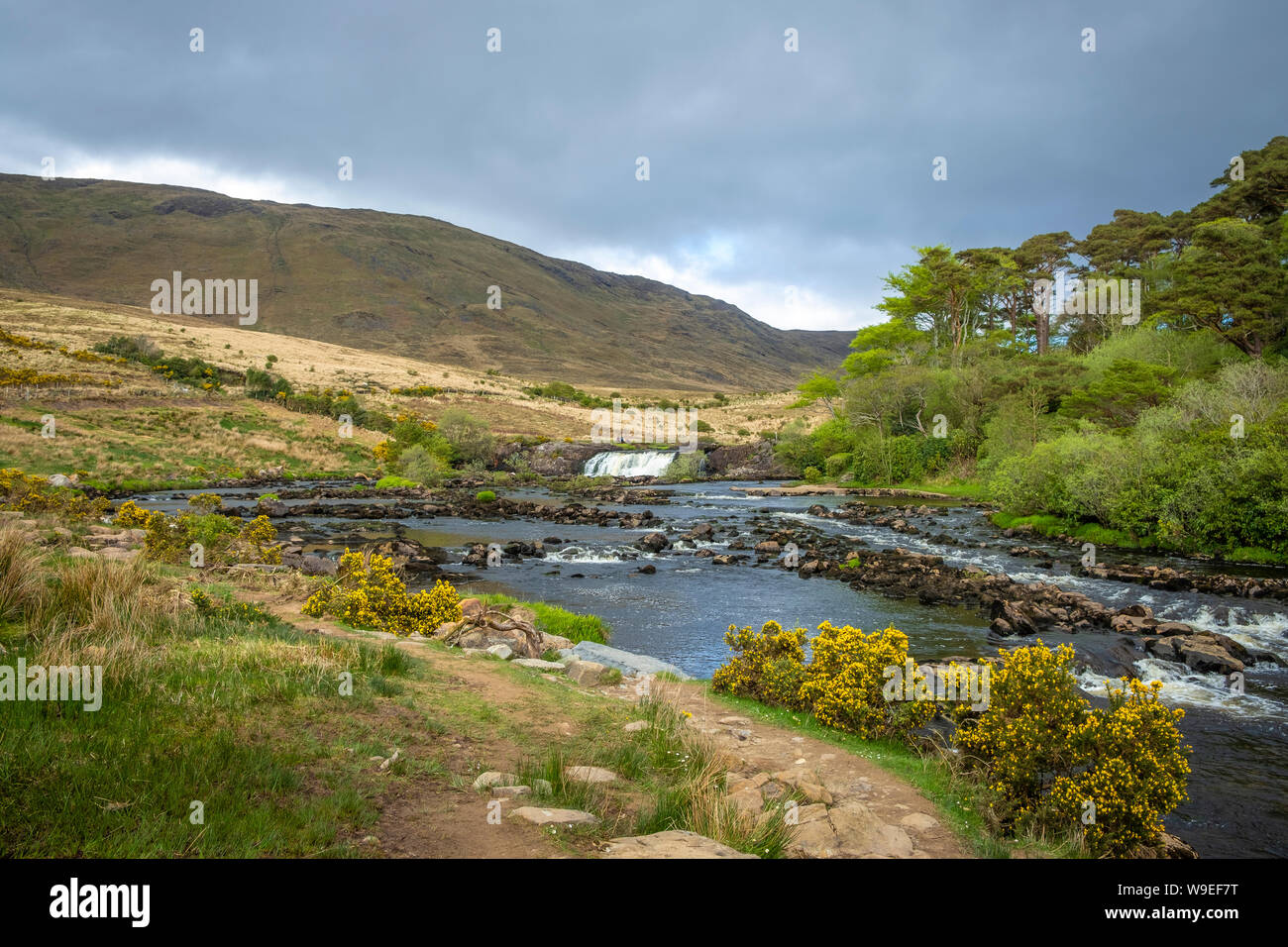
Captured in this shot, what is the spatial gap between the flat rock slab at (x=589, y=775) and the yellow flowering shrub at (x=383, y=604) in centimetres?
709

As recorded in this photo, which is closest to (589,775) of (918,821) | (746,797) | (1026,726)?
(746,797)

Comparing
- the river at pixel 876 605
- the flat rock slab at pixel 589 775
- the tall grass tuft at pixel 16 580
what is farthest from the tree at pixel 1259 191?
the tall grass tuft at pixel 16 580

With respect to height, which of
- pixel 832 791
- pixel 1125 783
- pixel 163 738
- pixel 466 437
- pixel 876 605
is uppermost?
pixel 466 437

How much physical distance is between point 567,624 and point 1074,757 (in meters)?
10.3

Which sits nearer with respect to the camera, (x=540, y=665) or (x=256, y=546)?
(x=540, y=665)

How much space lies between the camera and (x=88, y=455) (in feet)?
138

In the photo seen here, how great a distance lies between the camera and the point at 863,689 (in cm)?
904

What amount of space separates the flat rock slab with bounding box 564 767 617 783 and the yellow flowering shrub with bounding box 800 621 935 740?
13.3 feet

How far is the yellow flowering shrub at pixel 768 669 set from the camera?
10.3 metres

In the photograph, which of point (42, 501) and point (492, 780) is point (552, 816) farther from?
point (42, 501)

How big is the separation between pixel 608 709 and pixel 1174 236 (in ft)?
189

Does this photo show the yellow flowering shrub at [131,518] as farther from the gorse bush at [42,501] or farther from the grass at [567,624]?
the grass at [567,624]
